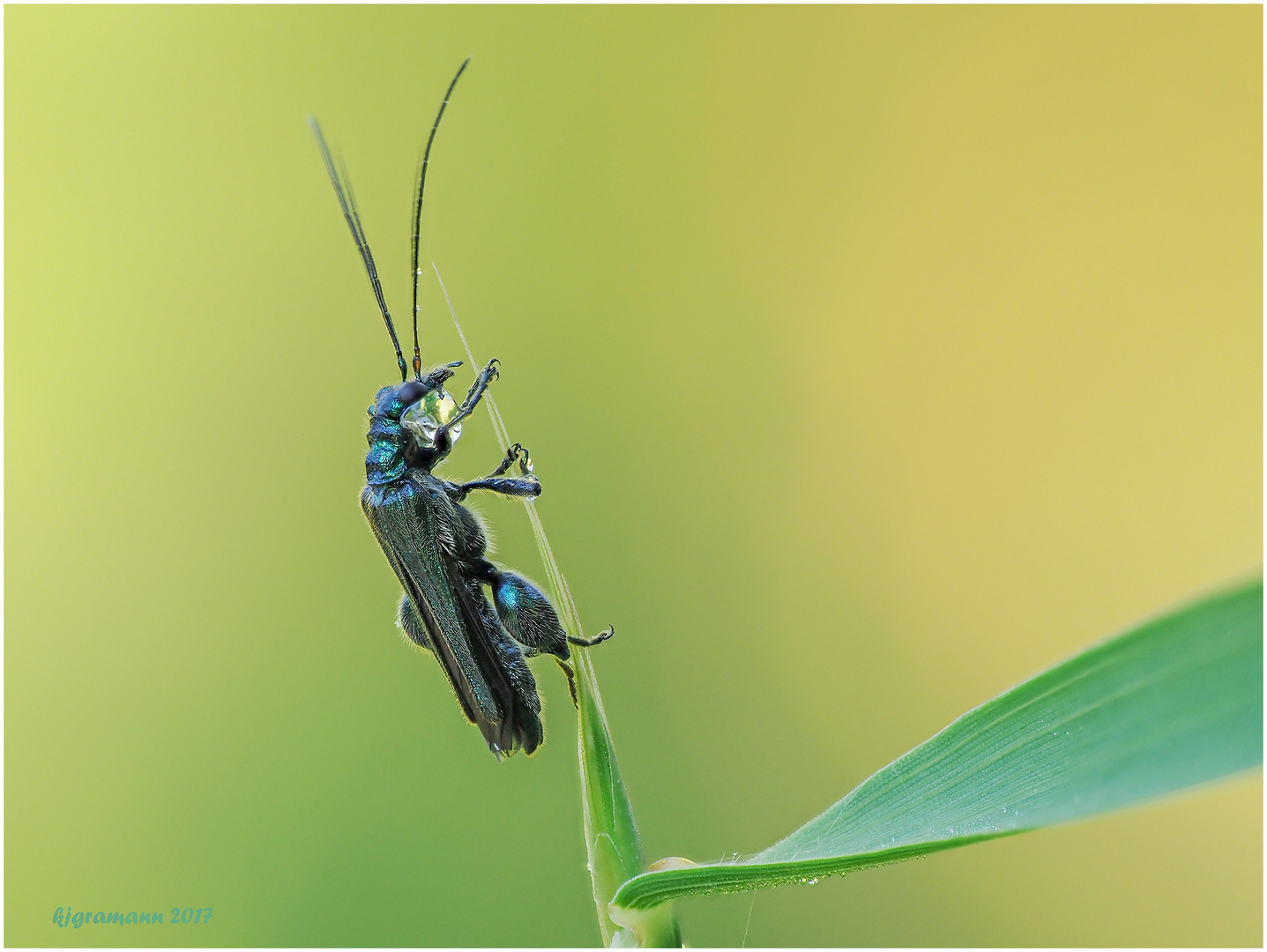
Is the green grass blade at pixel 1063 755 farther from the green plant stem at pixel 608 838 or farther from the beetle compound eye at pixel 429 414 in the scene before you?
the beetle compound eye at pixel 429 414

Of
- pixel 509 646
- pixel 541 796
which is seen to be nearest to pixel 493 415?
pixel 509 646

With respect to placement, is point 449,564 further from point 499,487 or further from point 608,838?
point 608,838

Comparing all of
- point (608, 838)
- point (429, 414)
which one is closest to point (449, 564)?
point (429, 414)

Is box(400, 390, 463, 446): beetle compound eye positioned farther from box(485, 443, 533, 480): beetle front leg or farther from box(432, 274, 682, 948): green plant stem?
box(432, 274, 682, 948): green plant stem

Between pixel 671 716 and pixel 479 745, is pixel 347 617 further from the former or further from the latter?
pixel 671 716

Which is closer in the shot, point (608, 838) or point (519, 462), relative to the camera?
point (608, 838)

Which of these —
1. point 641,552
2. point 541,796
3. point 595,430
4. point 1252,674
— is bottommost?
point 541,796

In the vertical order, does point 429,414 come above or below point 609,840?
above
